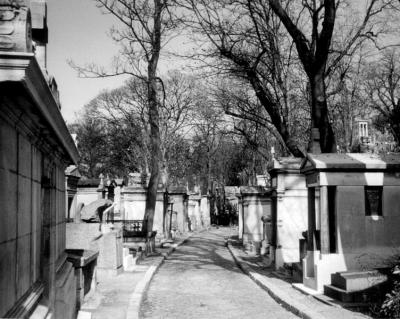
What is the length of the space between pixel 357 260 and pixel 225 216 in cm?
4042

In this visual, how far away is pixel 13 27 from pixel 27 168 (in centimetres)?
173

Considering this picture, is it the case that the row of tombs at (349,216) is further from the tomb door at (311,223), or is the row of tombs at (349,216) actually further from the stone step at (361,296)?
the stone step at (361,296)

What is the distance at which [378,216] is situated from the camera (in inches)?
411

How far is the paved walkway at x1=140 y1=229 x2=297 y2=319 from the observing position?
8.65 metres

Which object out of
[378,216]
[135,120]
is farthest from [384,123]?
[378,216]

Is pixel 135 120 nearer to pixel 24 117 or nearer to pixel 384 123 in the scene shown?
pixel 384 123

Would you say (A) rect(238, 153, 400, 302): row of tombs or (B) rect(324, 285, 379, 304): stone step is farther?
(A) rect(238, 153, 400, 302): row of tombs

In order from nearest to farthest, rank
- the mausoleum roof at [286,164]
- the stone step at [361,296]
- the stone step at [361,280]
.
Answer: the stone step at [361,296] < the stone step at [361,280] < the mausoleum roof at [286,164]

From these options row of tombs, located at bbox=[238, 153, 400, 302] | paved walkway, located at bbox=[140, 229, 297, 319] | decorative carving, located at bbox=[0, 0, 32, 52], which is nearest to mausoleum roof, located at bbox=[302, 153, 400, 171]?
row of tombs, located at bbox=[238, 153, 400, 302]

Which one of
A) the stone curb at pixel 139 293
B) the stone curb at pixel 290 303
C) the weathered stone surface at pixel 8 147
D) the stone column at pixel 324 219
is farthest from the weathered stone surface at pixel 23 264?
the stone column at pixel 324 219

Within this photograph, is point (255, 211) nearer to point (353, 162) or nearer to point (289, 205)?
point (289, 205)

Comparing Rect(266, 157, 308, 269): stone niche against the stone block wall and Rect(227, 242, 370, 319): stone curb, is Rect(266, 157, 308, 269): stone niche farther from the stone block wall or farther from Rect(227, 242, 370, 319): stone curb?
the stone block wall

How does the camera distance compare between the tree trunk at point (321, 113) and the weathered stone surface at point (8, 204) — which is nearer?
the weathered stone surface at point (8, 204)

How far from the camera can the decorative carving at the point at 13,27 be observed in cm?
267
